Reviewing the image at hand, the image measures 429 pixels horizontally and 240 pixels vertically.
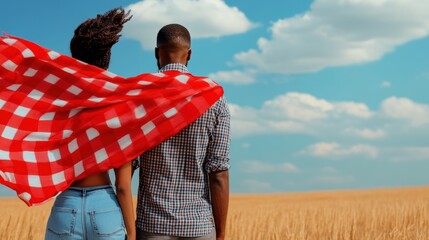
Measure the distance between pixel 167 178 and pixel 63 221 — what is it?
1.79ft

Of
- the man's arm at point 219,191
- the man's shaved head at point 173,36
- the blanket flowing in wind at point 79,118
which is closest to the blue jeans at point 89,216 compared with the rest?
the blanket flowing in wind at point 79,118

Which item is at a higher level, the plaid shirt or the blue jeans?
the plaid shirt

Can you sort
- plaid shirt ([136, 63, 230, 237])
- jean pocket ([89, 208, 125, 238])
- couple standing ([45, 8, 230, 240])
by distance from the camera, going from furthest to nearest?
plaid shirt ([136, 63, 230, 237]), couple standing ([45, 8, 230, 240]), jean pocket ([89, 208, 125, 238])

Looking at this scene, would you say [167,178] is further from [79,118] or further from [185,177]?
[79,118]

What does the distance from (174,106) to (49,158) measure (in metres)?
0.75

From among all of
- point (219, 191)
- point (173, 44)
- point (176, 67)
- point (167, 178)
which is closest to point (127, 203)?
point (167, 178)

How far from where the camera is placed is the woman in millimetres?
2826

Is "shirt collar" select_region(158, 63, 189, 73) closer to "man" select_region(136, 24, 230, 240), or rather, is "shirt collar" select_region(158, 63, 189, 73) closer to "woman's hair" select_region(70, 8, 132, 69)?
"man" select_region(136, 24, 230, 240)

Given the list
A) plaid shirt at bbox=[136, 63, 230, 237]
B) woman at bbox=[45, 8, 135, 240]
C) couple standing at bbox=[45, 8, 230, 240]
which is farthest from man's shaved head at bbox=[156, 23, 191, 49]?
plaid shirt at bbox=[136, 63, 230, 237]

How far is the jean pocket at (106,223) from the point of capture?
9.25 ft

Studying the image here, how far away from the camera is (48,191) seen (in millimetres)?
3234

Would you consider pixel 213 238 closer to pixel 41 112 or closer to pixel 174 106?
pixel 174 106

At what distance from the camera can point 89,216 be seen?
2820 millimetres

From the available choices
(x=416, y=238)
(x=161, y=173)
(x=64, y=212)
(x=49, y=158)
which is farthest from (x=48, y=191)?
(x=416, y=238)
